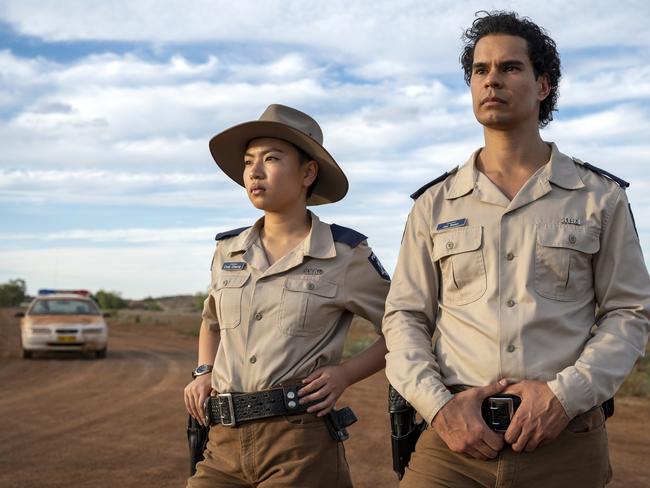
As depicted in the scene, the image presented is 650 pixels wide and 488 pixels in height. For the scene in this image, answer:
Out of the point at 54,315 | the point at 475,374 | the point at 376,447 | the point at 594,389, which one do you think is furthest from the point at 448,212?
the point at 54,315

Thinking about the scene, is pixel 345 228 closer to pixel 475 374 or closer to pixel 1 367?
pixel 475 374

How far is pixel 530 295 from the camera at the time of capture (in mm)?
3451

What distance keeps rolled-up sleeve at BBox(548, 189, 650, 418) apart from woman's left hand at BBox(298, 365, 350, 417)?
115 centimetres

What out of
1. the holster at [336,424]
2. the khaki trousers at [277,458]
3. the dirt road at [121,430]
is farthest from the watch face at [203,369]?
the dirt road at [121,430]

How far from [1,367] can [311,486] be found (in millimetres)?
17356

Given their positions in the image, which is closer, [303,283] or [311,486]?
[311,486]

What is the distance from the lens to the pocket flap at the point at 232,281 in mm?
4395

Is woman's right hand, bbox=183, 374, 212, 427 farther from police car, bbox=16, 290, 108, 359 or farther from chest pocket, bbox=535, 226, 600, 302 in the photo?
police car, bbox=16, 290, 108, 359

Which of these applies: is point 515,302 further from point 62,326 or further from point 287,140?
point 62,326

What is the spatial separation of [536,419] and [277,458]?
1246mm

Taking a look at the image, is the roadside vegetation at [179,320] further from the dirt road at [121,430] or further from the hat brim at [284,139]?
the hat brim at [284,139]

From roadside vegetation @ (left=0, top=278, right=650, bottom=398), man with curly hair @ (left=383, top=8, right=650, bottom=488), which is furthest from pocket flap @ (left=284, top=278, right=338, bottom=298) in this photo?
roadside vegetation @ (left=0, top=278, right=650, bottom=398)

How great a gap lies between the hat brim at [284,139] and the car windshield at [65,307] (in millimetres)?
17942

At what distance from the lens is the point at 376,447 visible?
10.1m
